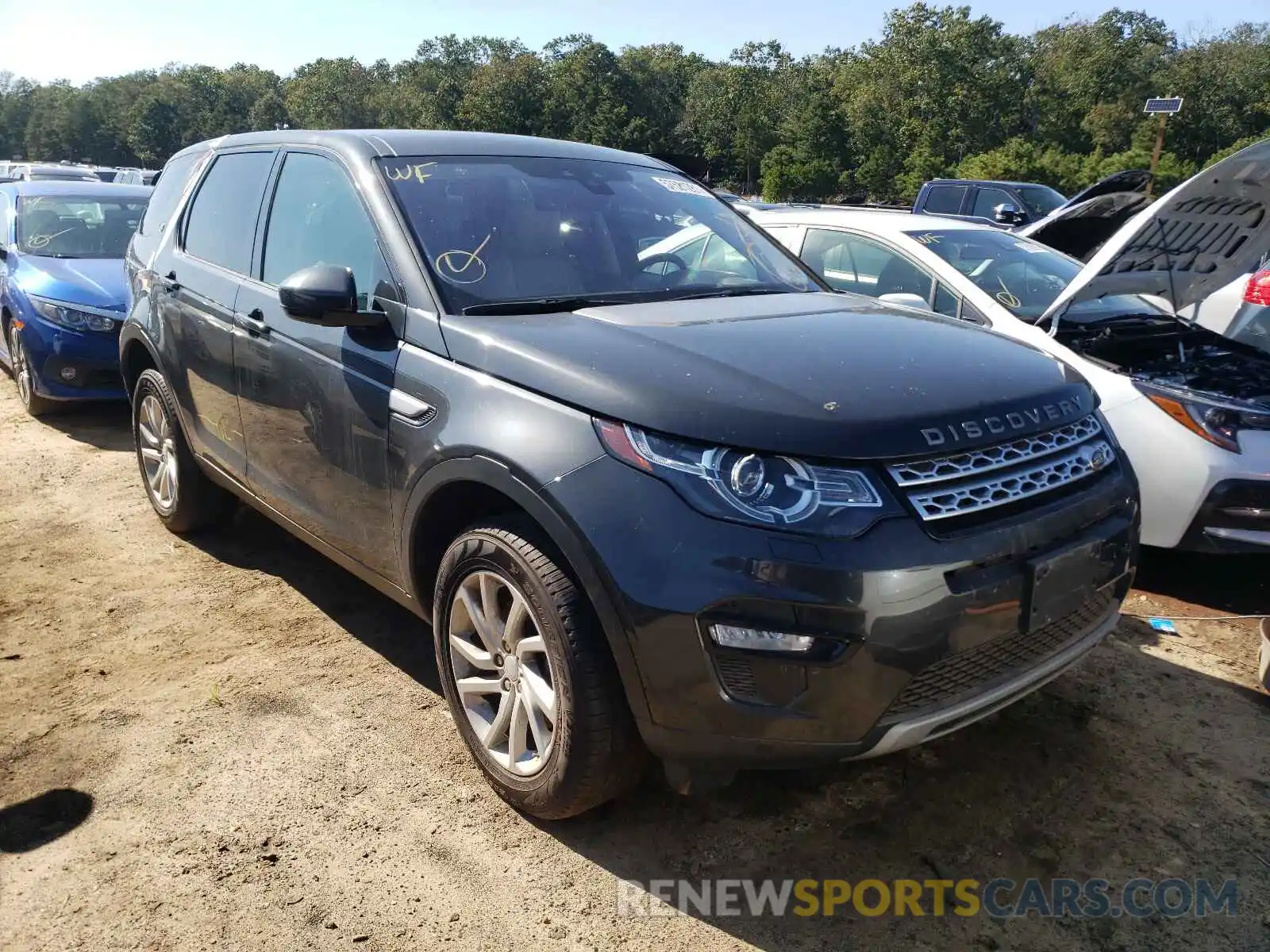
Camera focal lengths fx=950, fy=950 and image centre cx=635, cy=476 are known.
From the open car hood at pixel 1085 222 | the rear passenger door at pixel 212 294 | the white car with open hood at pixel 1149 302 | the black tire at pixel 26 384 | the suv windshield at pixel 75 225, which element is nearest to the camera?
the rear passenger door at pixel 212 294

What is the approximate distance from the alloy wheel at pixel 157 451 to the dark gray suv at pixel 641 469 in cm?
111

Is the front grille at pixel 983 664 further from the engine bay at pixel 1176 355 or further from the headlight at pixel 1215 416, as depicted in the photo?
the engine bay at pixel 1176 355

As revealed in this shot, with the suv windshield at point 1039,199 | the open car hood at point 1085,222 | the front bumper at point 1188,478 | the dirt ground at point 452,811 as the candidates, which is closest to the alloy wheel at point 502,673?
the dirt ground at point 452,811

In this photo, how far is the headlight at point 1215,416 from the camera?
12.6ft

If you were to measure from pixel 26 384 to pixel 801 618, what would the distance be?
23.2ft

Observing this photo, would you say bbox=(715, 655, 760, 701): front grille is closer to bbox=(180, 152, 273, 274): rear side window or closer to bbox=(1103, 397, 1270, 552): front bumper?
bbox=(1103, 397, 1270, 552): front bumper

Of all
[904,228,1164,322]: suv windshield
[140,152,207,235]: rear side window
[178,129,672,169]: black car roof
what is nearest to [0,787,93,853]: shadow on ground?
[178,129,672,169]: black car roof

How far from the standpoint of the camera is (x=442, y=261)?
2.85 meters

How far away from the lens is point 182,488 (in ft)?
14.7

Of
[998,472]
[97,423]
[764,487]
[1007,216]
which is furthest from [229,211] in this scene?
[1007,216]

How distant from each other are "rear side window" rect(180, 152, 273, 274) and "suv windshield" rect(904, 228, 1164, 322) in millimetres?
3389

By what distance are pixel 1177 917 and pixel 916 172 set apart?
4602 centimetres

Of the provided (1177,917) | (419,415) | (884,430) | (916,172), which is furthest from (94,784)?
(916,172)

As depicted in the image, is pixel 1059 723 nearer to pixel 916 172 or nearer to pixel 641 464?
pixel 641 464
